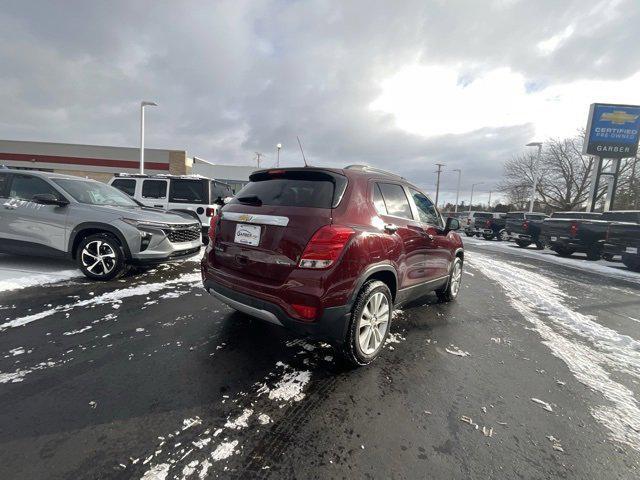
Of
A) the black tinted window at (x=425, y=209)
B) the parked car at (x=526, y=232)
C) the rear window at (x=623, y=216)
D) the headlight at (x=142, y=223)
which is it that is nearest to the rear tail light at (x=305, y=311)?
the black tinted window at (x=425, y=209)

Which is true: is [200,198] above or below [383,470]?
above

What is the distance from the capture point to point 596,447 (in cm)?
210

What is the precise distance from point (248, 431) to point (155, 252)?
3858mm

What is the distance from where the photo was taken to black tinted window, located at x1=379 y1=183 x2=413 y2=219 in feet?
11.0

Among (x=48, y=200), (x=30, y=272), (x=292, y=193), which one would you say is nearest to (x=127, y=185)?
(x=48, y=200)

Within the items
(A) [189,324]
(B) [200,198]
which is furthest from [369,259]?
(B) [200,198]

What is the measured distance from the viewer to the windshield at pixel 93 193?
208 inches

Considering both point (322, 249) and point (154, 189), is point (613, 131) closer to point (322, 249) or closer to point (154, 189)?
point (154, 189)

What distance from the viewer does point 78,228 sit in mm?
4930

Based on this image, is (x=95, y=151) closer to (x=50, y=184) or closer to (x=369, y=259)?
(x=50, y=184)

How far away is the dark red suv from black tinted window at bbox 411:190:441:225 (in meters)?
0.59

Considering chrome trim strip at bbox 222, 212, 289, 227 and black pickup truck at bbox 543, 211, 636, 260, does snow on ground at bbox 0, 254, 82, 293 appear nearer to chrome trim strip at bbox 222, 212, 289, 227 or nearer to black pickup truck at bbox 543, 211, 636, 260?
chrome trim strip at bbox 222, 212, 289, 227

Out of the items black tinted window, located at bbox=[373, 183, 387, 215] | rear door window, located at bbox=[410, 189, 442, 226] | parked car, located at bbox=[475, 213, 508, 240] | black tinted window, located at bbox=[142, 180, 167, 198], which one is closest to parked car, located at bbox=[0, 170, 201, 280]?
black tinted window, located at bbox=[142, 180, 167, 198]

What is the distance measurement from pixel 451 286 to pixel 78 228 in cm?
599
